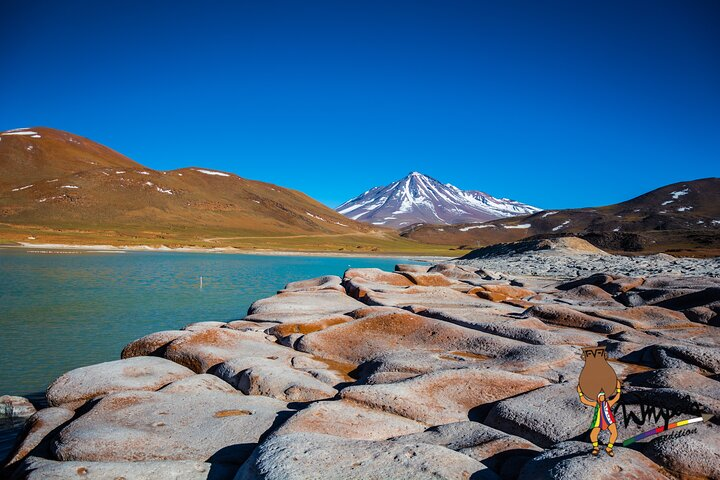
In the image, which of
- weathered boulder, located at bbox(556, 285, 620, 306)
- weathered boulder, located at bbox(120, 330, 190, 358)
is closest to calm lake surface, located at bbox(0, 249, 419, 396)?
weathered boulder, located at bbox(120, 330, 190, 358)

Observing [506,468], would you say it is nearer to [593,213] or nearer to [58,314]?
[58,314]

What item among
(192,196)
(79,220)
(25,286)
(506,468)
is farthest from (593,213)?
(506,468)

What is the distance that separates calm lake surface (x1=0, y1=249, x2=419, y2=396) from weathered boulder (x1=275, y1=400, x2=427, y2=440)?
27.8ft

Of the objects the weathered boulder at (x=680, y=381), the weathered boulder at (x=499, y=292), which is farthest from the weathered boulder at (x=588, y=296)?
the weathered boulder at (x=680, y=381)

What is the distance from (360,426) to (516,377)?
2.90 meters

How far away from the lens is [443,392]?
739 cm

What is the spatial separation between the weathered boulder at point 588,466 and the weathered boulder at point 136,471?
2.97m

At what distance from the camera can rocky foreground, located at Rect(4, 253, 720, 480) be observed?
4.78 metres

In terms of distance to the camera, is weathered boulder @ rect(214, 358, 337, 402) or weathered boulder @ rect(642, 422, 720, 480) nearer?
weathered boulder @ rect(642, 422, 720, 480)

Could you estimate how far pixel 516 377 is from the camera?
775 centimetres

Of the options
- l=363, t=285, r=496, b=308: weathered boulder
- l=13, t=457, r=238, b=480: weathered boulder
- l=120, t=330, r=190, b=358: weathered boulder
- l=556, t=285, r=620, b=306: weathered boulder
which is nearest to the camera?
l=13, t=457, r=238, b=480: weathered boulder

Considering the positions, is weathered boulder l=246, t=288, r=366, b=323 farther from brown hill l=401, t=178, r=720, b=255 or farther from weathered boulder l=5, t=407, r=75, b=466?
brown hill l=401, t=178, r=720, b=255

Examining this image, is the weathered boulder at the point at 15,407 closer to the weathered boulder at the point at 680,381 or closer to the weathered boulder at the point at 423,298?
the weathered boulder at the point at 423,298

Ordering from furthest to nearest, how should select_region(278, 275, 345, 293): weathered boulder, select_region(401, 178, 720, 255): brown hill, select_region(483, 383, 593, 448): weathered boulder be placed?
select_region(401, 178, 720, 255): brown hill < select_region(278, 275, 345, 293): weathered boulder < select_region(483, 383, 593, 448): weathered boulder
